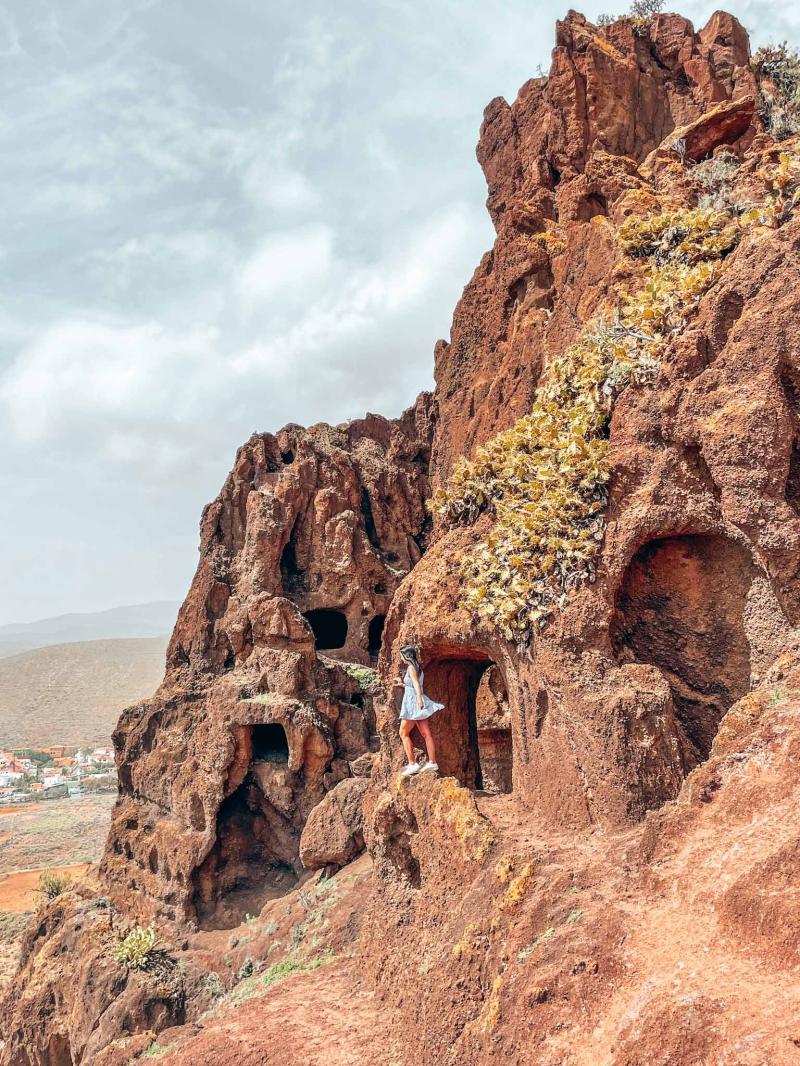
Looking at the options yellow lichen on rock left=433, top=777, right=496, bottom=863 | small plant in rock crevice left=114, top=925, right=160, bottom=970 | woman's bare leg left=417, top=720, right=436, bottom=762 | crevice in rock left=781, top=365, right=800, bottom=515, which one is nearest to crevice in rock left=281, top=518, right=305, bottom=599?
small plant in rock crevice left=114, top=925, right=160, bottom=970

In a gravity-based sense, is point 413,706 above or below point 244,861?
above

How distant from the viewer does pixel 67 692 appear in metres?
106

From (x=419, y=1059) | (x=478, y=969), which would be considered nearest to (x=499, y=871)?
(x=478, y=969)

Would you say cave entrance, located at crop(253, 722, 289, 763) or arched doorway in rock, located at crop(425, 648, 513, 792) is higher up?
arched doorway in rock, located at crop(425, 648, 513, 792)

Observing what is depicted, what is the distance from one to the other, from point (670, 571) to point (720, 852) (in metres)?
3.41

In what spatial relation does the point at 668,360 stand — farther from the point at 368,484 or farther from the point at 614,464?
the point at 368,484

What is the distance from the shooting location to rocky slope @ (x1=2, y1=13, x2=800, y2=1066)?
15.2 ft

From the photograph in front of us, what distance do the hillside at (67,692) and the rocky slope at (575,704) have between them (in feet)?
262

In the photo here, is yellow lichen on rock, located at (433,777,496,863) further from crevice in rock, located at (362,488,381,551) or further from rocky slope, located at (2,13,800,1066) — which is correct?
crevice in rock, located at (362,488,381,551)

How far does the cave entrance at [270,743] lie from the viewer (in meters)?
18.0

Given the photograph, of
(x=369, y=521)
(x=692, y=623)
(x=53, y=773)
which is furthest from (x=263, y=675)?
(x=53, y=773)

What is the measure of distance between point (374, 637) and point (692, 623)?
15.8 meters

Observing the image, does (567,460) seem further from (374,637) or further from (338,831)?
(374,637)

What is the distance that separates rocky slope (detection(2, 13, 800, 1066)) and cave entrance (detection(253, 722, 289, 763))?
381 millimetres
